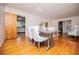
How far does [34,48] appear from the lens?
2.09m

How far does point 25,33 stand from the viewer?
7.07 ft

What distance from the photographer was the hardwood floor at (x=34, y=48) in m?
2.05

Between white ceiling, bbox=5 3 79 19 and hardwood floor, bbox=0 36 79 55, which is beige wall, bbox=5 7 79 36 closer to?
white ceiling, bbox=5 3 79 19

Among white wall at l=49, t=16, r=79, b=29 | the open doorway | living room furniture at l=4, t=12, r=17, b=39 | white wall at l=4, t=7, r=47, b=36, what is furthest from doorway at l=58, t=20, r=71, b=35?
living room furniture at l=4, t=12, r=17, b=39

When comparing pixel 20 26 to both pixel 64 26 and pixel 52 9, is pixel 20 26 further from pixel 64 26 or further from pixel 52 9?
pixel 64 26

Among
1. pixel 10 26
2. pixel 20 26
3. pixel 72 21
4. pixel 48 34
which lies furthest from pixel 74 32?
pixel 10 26

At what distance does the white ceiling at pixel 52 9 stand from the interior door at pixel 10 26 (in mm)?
213

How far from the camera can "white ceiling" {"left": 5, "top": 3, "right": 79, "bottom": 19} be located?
79.7 inches

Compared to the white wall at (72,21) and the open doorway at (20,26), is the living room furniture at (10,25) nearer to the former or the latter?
the open doorway at (20,26)

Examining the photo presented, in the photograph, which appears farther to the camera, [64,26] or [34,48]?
[64,26]

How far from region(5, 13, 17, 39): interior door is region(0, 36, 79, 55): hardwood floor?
0.10m

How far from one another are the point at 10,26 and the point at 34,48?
639 millimetres

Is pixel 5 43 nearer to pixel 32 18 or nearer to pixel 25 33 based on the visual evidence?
pixel 25 33
